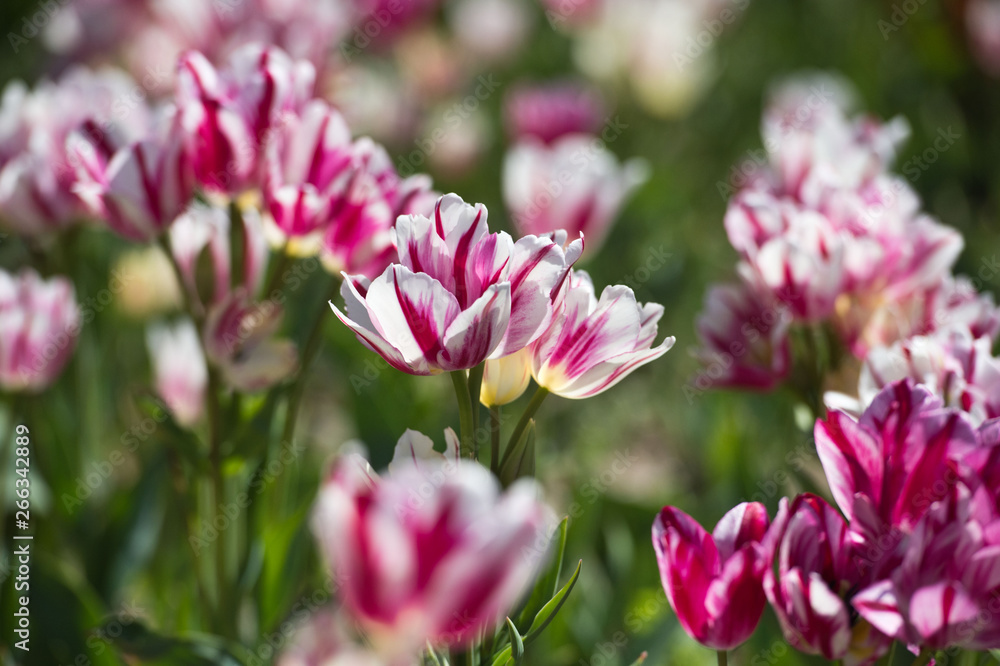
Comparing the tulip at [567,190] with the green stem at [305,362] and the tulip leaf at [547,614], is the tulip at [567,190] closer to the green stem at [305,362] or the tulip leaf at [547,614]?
the green stem at [305,362]

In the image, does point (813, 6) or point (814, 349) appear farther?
point (813, 6)

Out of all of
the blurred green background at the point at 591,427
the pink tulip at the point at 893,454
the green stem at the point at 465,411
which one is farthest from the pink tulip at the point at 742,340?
the green stem at the point at 465,411

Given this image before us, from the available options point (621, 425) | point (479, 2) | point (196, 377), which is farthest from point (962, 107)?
point (196, 377)

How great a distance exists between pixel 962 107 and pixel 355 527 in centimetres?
247

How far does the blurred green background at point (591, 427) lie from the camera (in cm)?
89

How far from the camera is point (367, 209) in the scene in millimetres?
667

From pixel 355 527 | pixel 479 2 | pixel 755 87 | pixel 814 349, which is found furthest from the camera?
pixel 755 87

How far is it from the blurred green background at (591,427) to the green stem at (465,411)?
30 cm

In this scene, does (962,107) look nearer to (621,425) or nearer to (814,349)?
(621,425)

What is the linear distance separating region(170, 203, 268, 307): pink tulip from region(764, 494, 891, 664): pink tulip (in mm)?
456

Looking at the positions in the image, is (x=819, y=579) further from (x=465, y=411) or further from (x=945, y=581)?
(x=465, y=411)

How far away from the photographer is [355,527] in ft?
1.15

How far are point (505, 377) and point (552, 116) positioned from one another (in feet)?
3.85

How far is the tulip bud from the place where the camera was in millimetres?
518
